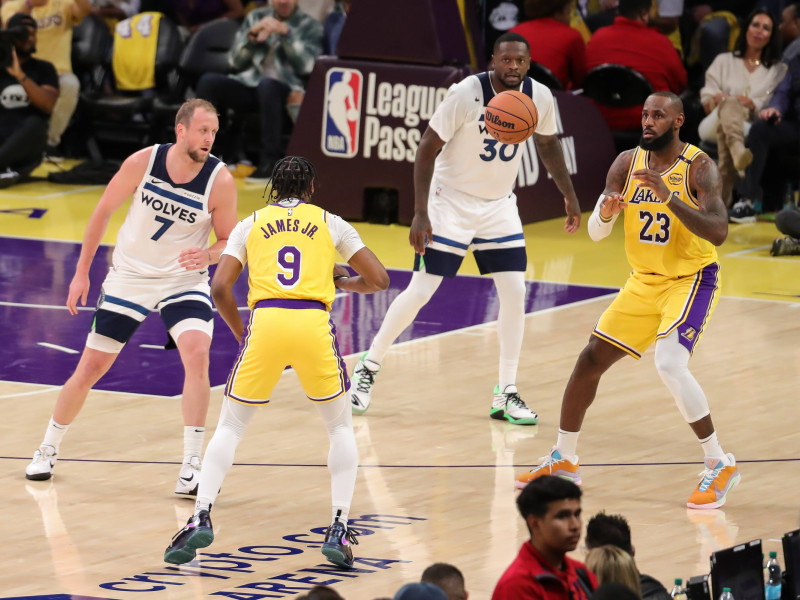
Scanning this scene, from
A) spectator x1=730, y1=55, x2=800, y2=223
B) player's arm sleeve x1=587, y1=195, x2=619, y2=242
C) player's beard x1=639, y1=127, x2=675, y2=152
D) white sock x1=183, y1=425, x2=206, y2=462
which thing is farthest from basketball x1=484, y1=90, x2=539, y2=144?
spectator x1=730, y1=55, x2=800, y2=223

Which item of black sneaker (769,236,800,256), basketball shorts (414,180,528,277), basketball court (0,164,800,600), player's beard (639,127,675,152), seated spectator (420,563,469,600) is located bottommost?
basketball court (0,164,800,600)

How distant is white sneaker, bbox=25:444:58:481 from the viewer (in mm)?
7949

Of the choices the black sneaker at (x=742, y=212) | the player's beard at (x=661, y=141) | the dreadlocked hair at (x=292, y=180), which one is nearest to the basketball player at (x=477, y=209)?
the player's beard at (x=661, y=141)

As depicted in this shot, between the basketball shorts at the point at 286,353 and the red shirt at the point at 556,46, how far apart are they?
9662 millimetres

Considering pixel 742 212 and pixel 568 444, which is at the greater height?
pixel 742 212

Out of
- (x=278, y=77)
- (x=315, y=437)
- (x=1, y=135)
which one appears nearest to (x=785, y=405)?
(x=315, y=437)

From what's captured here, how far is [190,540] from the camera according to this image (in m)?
6.56

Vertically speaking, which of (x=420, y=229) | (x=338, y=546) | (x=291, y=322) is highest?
(x=420, y=229)

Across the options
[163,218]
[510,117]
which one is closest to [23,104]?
[510,117]

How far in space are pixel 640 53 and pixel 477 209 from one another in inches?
282

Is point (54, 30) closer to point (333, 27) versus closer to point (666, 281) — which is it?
point (333, 27)

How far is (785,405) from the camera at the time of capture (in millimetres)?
9508

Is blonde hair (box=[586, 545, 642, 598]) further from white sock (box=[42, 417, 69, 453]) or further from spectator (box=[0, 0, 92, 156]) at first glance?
spectator (box=[0, 0, 92, 156])

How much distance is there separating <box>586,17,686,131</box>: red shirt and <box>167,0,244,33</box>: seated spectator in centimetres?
427
